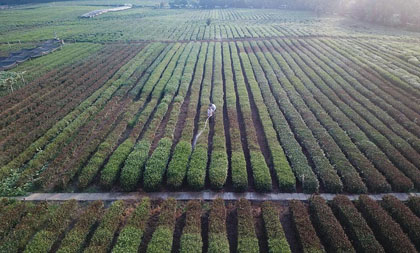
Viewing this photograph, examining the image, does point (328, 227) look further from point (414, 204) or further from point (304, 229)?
point (414, 204)

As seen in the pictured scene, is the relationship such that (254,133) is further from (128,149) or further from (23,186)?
(23,186)

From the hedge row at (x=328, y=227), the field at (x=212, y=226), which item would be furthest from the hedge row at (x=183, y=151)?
the hedge row at (x=328, y=227)

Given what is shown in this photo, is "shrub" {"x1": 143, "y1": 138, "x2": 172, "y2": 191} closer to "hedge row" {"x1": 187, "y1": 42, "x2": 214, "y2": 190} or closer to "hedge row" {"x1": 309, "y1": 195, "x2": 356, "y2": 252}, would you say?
"hedge row" {"x1": 187, "y1": 42, "x2": 214, "y2": 190}

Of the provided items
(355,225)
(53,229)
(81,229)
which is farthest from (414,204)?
(53,229)

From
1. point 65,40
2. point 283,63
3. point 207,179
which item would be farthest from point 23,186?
point 65,40

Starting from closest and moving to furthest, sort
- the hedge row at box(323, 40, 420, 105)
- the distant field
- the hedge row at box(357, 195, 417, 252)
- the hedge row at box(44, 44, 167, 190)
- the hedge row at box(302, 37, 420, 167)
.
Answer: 1. the hedge row at box(357, 195, 417, 252)
2. the distant field
3. the hedge row at box(44, 44, 167, 190)
4. the hedge row at box(302, 37, 420, 167)
5. the hedge row at box(323, 40, 420, 105)

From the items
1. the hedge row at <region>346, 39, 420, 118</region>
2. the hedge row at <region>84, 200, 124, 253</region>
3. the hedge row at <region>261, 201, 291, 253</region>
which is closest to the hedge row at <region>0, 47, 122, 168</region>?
the hedge row at <region>84, 200, 124, 253</region>
